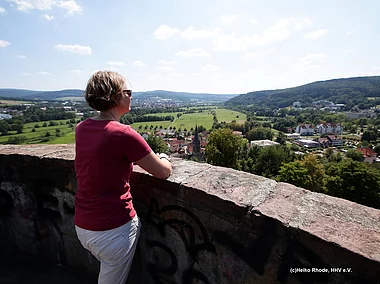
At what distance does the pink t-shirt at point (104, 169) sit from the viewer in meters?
1.39

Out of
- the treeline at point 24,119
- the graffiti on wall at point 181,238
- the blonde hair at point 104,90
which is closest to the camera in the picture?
the blonde hair at point 104,90

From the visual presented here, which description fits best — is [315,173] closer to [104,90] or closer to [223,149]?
[223,149]

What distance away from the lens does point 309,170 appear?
2517cm

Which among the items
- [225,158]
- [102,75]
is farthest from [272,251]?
[225,158]

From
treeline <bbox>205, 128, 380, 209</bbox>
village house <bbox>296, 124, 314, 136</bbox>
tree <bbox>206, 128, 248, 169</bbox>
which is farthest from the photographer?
village house <bbox>296, 124, 314, 136</bbox>

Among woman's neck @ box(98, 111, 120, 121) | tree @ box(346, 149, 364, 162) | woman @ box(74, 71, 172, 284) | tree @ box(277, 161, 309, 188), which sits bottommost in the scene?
tree @ box(346, 149, 364, 162)

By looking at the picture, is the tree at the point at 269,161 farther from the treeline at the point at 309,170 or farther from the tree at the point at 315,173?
the tree at the point at 315,173

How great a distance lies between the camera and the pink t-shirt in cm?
139

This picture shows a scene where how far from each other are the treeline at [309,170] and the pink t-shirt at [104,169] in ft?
72.4

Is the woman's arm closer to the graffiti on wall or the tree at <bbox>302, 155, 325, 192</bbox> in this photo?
the graffiti on wall

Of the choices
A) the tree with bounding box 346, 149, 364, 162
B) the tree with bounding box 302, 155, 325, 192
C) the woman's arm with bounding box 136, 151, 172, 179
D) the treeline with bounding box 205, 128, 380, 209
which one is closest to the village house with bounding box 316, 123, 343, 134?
the tree with bounding box 346, 149, 364, 162

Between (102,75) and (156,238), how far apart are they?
130cm

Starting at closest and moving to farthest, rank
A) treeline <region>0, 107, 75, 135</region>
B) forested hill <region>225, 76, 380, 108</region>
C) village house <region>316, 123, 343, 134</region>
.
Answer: treeline <region>0, 107, 75, 135</region>
village house <region>316, 123, 343, 134</region>
forested hill <region>225, 76, 380, 108</region>

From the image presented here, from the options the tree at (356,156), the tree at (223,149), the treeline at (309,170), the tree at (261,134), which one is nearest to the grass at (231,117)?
the tree at (261,134)
